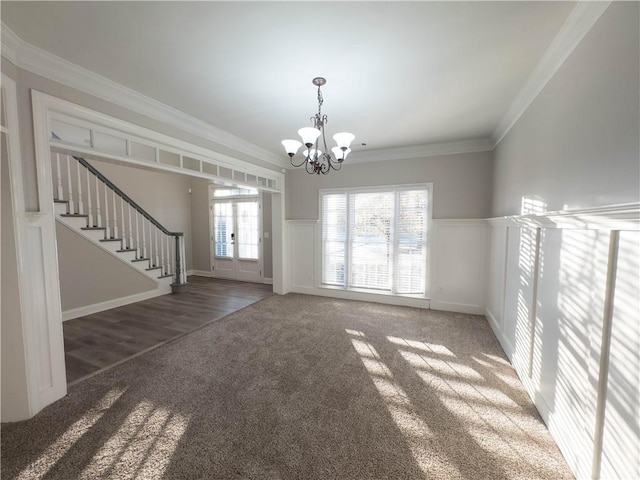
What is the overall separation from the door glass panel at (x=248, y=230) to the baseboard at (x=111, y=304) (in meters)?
1.92

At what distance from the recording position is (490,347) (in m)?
3.10

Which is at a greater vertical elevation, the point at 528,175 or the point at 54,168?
the point at 54,168

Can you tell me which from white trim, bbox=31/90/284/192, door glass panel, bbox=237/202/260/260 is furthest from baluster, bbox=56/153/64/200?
door glass panel, bbox=237/202/260/260

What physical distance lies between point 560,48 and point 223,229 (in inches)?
267

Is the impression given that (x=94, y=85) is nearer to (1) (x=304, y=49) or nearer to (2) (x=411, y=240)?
(1) (x=304, y=49)

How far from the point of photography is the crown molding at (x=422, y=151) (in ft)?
13.3

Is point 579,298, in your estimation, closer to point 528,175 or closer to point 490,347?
point 528,175

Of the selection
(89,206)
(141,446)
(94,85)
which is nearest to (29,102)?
(94,85)

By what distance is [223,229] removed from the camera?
23.0ft

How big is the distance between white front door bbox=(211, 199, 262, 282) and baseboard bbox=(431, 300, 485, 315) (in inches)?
163

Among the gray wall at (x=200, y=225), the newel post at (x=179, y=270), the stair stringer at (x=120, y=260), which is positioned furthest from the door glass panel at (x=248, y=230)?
the stair stringer at (x=120, y=260)

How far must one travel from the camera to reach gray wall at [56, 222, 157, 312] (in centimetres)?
405

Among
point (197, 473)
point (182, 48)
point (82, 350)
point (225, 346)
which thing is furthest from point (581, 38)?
point (82, 350)

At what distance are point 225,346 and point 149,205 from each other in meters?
4.60
